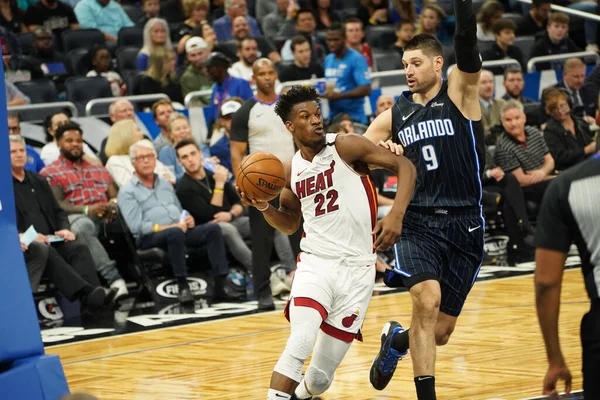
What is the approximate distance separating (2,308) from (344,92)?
331 inches

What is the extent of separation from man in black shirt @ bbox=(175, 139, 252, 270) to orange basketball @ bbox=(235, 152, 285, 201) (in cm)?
477

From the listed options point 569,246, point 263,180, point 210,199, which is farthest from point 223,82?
point 569,246

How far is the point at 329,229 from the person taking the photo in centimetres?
546

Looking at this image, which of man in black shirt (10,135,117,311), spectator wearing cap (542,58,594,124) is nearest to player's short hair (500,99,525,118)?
spectator wearing cap (542,58,594,124)

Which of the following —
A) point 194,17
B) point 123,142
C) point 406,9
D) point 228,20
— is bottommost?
point 123,142

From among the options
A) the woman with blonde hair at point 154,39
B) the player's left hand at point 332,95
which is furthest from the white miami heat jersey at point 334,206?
the woman with blonde hair at point 154,39

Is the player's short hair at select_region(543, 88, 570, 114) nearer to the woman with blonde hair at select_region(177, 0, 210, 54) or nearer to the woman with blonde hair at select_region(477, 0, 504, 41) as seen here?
the woman with blonde hair at select_region(477, 0, 504, 41)

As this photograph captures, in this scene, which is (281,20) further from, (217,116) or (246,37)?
(217,116)

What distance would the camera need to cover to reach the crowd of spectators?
32.0 feet

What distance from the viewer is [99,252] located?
10.1m

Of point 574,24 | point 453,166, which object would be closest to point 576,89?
point 574,24

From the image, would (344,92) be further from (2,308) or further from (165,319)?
(2,308)

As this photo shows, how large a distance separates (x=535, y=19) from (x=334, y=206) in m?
11.6

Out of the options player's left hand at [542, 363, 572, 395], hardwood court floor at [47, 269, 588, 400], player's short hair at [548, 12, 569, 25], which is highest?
player's short hair at [548, 12, 569, 25]
